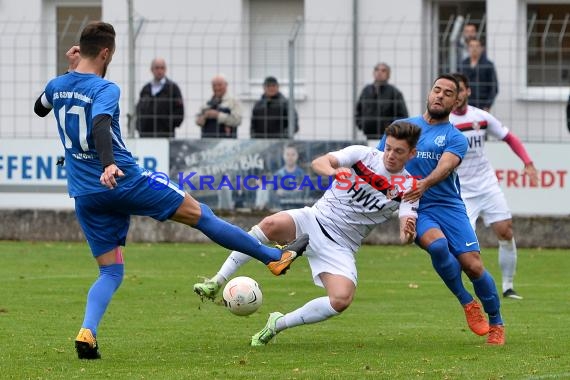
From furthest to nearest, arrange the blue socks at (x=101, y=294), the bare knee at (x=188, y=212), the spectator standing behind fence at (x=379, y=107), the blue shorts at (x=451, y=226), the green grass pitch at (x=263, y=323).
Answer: the spectator standing behind fence at (x=379, y=107) → the blue shorts at (x=451, y=226) → the bare knee at (x=188, y=212) → the blue socks at (x=101, y=294) → the green grass pitch at (x=263, y=323)

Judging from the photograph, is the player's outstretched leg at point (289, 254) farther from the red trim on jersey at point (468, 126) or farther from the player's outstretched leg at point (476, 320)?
the red trim on jersey at point (468, 126)

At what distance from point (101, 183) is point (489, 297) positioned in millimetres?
3266

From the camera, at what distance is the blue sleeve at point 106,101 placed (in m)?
9.22

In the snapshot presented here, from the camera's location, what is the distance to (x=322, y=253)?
1076 cm

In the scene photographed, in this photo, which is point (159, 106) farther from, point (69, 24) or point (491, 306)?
point (491, 306)

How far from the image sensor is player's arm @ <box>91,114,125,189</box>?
902 centimetres

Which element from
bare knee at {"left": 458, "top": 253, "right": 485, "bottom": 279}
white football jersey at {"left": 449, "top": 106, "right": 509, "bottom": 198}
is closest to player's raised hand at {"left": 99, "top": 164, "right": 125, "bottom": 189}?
bare knee at {"left": 458, "top": 253, "right": 485, "bottom": 279}

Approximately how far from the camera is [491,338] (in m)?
10.9

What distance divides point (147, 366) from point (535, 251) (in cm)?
1143

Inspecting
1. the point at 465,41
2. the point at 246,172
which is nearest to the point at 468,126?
the point at 246,172

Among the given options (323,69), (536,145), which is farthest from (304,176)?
(536,145)

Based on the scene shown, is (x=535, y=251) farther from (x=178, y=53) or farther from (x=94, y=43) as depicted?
(x=94, y=43)

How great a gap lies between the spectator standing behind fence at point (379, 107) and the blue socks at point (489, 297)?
9.21 m

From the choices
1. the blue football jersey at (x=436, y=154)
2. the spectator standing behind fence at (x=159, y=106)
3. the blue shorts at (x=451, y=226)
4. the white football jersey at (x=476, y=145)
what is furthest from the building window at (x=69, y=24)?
the blue shorts at (x=451, y=226)
